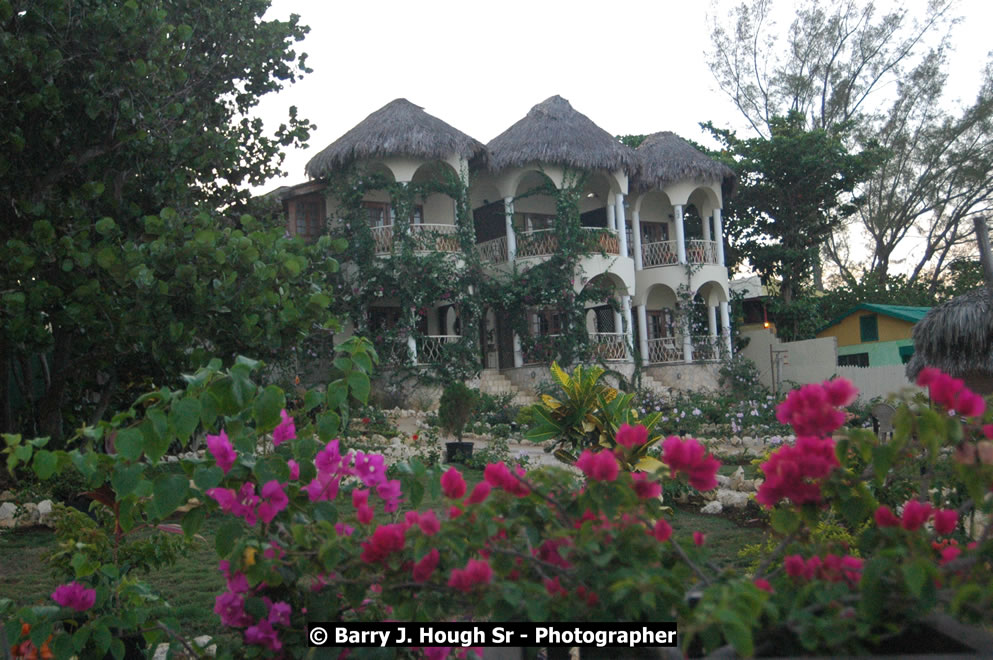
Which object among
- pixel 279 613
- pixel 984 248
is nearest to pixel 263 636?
pixel 279 613

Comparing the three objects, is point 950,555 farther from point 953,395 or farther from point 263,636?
point 263,636

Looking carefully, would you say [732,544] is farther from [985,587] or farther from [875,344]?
[875,344]

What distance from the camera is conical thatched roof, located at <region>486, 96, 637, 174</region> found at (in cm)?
1956

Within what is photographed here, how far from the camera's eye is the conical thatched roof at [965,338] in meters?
10.5

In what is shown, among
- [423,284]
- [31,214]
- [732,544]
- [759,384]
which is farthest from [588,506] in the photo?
[759,384]

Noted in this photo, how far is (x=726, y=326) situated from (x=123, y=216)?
17.9 m

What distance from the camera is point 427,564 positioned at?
1.64 metres

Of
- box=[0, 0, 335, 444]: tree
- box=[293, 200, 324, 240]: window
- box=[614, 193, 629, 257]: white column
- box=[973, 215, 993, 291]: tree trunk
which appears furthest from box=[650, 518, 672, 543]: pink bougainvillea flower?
box=[614, 193, 629, 257]: white column

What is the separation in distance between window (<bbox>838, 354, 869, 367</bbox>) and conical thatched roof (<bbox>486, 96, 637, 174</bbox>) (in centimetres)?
941

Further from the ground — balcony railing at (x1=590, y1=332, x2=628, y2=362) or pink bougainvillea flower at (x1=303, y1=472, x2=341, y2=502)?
balcony railing at (x1=590, y1=332, x2=628, y2=362)

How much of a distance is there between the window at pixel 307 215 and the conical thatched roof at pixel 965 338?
13296 millimetres

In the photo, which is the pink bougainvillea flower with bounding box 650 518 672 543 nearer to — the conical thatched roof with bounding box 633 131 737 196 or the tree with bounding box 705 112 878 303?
the conical thatched roof with bounding box 633 131 737 196

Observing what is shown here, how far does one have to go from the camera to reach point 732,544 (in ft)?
20.2

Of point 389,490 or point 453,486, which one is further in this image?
point 389,490
